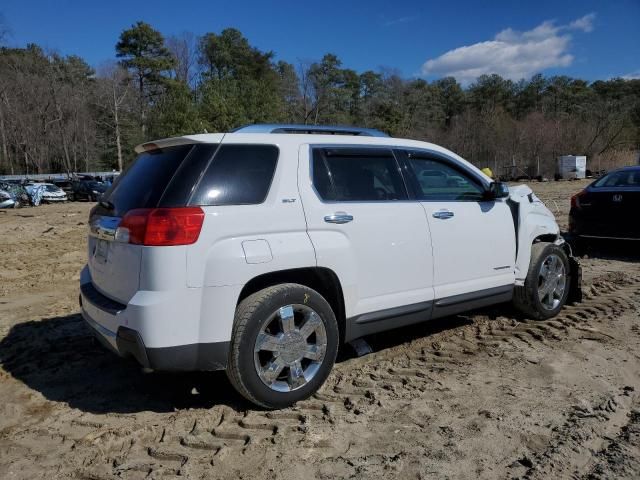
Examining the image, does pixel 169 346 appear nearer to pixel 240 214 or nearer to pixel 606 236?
pixel 240 214

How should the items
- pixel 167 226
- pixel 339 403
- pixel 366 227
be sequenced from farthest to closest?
1. pixel 366 227
2. pixel 339 403
3. pixel 167 226

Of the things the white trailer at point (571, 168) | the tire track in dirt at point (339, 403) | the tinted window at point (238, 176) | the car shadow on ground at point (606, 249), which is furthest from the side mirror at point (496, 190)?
the white trailer at point (571, 168)

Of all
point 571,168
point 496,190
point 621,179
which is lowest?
point 496,190

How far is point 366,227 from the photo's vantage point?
3.67 m

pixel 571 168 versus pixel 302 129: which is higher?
pixel 571 168

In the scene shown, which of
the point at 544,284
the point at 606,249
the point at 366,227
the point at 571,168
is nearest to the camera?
the point at 366,227

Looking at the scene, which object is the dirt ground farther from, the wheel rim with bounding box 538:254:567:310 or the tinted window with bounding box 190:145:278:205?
the tinted window with bounding box 190:145:278:205

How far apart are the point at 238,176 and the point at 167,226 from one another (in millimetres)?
571

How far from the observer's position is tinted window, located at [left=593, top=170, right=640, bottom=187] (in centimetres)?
819

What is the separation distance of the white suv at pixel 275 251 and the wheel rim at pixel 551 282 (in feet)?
3.27

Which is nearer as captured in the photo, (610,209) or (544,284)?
(544,284)

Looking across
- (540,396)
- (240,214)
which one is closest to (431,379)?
(540,396)

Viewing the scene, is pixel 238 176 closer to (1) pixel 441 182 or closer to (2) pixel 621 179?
(1) pixel 441 182

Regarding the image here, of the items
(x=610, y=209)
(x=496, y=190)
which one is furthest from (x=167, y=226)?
(x=610, y=209)
